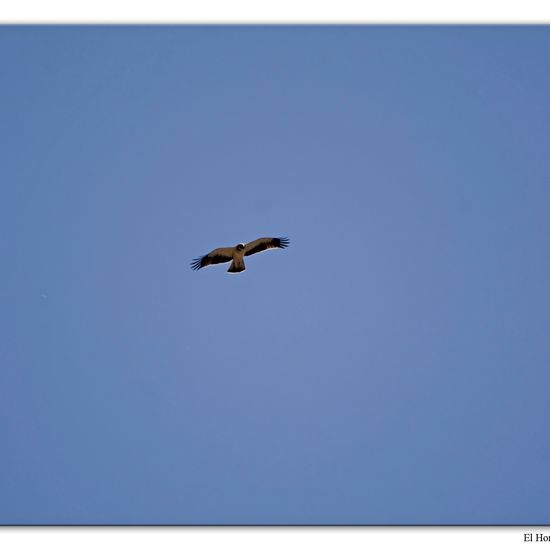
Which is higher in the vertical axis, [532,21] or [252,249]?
[532,21]

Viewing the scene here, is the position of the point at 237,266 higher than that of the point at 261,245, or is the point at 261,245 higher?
the point at 261,245

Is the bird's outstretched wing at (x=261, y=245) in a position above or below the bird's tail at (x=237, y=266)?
above

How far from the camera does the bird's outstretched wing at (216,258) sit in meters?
20.1

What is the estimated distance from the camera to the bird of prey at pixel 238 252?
1991 centimetres

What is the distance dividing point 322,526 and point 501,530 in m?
2.86

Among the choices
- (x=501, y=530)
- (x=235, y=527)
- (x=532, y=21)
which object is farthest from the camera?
(x=532, y=21)

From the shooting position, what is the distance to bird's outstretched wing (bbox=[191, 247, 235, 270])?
20.1m

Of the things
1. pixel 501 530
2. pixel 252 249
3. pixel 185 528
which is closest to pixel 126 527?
pixel 185 528

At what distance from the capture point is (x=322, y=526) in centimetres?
1483

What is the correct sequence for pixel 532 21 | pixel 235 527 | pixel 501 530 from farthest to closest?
pixel 532 21
pixel 501 530
pixel 235 527

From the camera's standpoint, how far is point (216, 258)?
2025 cm

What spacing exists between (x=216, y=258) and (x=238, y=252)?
544mm

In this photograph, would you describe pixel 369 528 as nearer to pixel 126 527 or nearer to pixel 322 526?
pixel 322 526

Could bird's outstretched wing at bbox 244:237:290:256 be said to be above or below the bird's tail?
above
